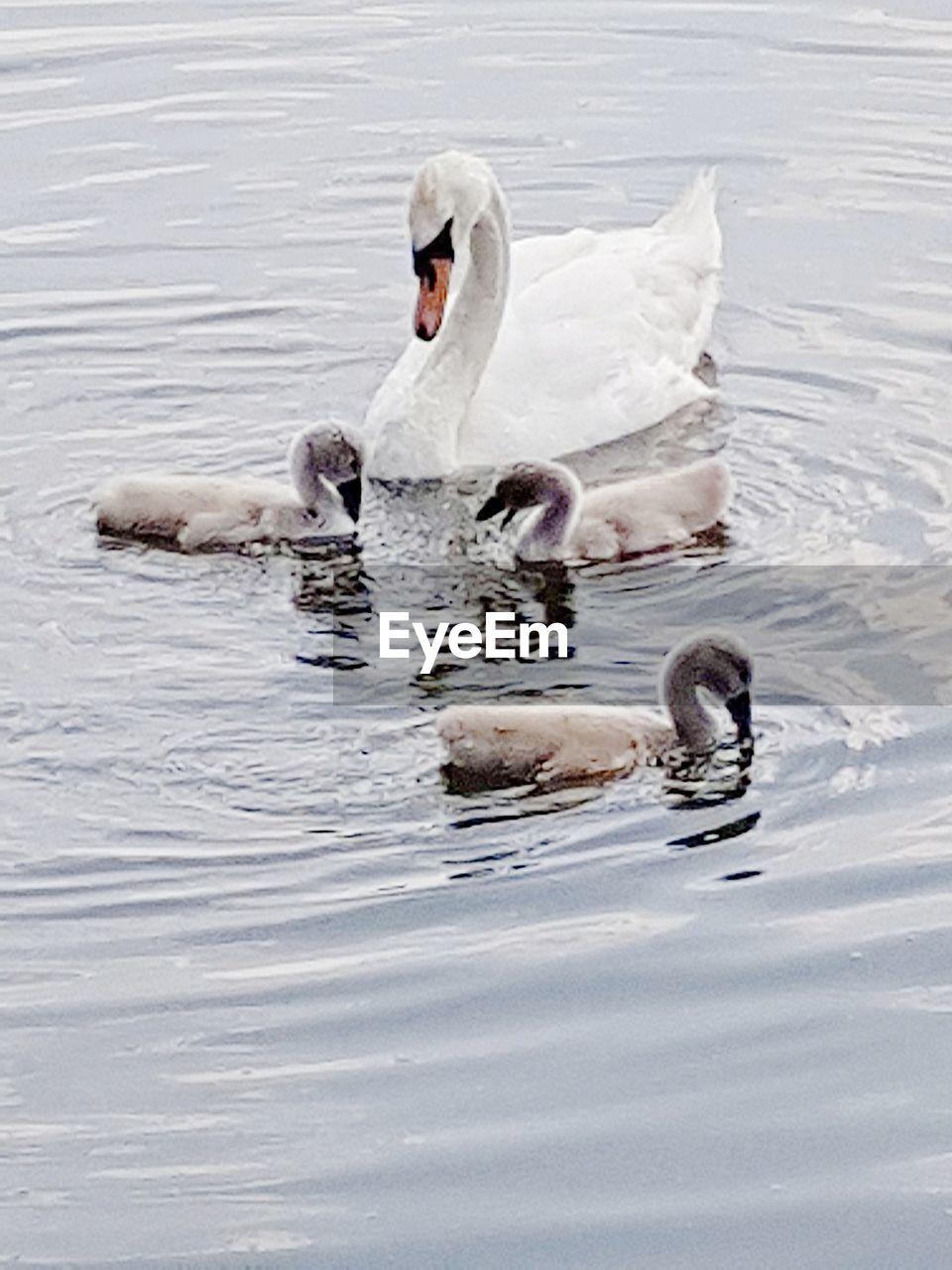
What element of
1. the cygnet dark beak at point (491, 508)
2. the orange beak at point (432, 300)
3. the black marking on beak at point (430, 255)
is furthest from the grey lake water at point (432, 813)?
the black marking on beak at point (430, 255)

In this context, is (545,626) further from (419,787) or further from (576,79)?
(576,79)

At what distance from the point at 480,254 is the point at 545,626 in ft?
7.05

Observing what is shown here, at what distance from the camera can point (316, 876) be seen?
6527 mm

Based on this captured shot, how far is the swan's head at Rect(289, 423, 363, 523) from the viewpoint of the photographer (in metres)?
8.96

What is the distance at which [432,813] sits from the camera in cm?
688

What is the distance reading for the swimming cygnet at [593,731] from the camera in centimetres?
707

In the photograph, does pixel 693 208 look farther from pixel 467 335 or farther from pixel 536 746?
pixel 536 746

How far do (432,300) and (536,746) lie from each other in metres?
2.98

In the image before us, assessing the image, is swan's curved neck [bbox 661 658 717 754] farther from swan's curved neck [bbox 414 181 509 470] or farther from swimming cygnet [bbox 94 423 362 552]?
swan's curved neck [bbox 414 181 509 470]

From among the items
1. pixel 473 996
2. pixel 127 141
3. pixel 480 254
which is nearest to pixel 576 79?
pixel 127 141
